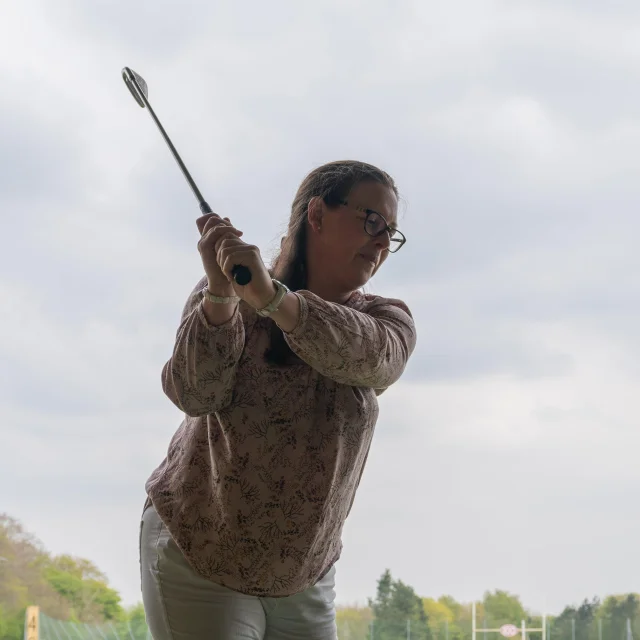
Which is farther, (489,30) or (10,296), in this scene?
(10,296)

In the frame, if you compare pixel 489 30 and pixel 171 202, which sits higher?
pixel 489 30

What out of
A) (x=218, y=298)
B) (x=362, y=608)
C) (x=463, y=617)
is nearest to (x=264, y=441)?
(x=218, y=298)

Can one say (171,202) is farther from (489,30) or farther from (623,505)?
(623,505)

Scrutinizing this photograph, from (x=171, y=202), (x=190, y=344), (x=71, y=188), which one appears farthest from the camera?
(x=71, y=188)

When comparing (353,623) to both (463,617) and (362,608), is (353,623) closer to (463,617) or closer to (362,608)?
(362,608)

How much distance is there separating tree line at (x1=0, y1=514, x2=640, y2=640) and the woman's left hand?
2248 millimetres

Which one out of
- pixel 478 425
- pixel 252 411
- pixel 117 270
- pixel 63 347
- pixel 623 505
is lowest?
pixel 252 411

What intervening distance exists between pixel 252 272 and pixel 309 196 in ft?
1.04

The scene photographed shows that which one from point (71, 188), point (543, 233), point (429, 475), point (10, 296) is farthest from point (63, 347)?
point (543, 233)

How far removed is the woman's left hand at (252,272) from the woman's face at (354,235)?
23 cm

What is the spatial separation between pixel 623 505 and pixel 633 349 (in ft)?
1.77

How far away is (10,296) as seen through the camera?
10.6 feet

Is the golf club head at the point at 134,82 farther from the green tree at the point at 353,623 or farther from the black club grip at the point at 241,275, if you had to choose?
the green tree at the point at 353,623

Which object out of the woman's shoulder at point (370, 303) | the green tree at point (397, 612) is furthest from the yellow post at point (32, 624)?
the woman's shoulder at point (370, 303)
